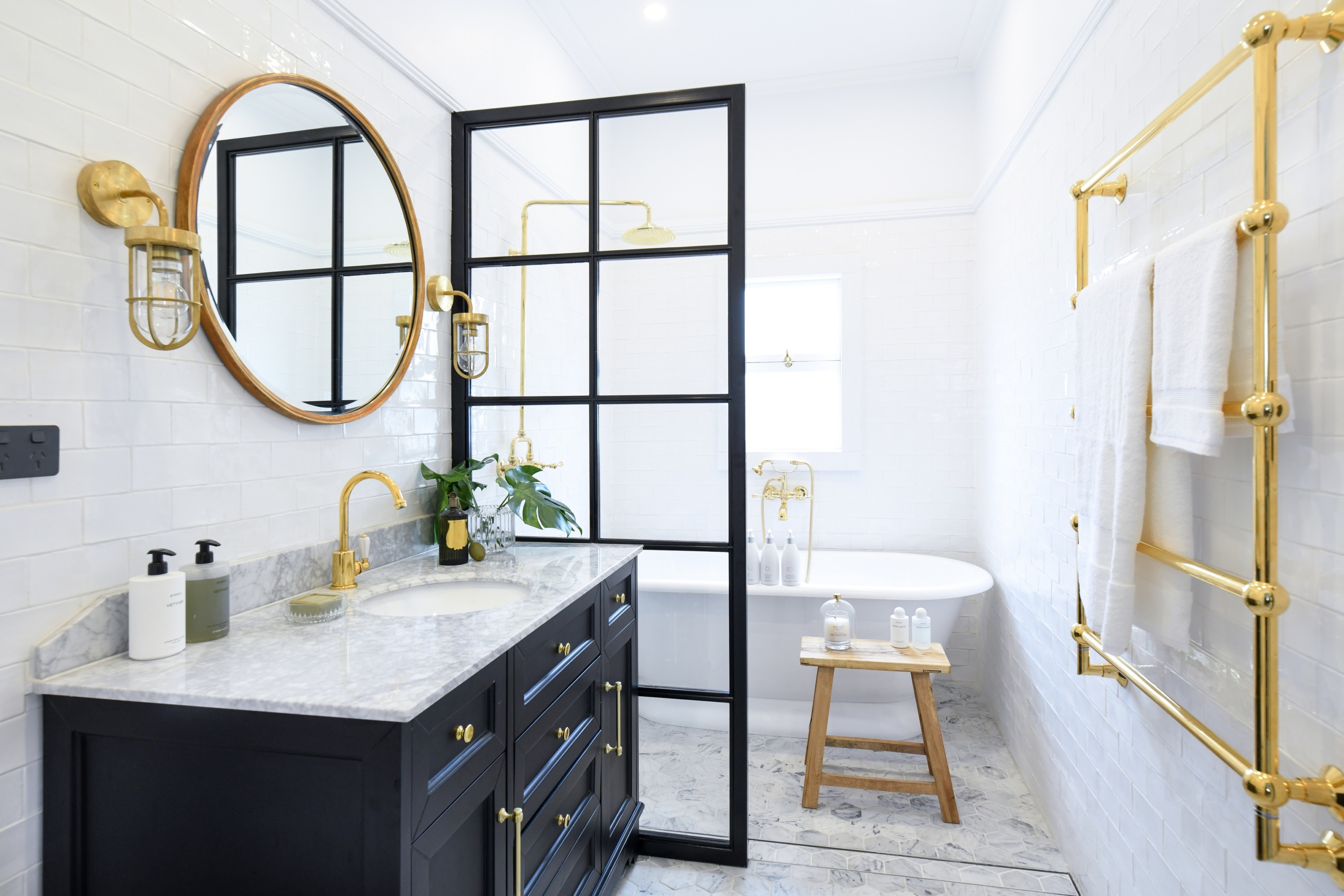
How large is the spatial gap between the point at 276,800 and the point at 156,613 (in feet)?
1.21

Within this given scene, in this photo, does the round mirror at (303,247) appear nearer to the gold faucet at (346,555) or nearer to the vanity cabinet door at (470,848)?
the gold faucet at (346,555)

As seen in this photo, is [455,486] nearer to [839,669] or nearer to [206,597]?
[206,597]

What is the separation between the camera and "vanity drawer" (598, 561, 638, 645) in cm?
178

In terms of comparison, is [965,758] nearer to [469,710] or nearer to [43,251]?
[469,710]

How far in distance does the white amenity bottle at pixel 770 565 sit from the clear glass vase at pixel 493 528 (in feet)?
4.82

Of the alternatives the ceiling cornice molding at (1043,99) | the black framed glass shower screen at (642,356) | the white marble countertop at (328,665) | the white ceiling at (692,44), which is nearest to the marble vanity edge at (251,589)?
the white marble countertop at (328,665)

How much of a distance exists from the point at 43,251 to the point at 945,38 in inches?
141

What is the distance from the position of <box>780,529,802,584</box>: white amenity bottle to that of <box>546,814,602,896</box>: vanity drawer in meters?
1.63

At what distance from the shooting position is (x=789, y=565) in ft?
10.5

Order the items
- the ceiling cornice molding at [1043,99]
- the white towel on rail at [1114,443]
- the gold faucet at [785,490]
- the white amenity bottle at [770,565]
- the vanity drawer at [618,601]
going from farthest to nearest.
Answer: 1. the gold faucet at [785,490]
2. the white amenity bottle at [770,565]
3. the ceiling cornice molding at [1043,99]
4. the vanity drawer at [618,601]
5. the white towel on rail at [1114,443]

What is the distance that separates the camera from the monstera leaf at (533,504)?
6.45ft

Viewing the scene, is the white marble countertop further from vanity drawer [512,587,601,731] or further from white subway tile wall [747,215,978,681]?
white subway tile wall [747,215,978,681]

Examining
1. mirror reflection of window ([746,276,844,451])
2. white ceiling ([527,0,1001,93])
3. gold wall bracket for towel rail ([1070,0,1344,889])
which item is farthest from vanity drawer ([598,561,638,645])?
white ceiling ([527,0,1001,93])

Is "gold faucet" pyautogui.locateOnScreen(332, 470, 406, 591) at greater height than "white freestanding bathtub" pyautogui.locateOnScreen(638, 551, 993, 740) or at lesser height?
greater
